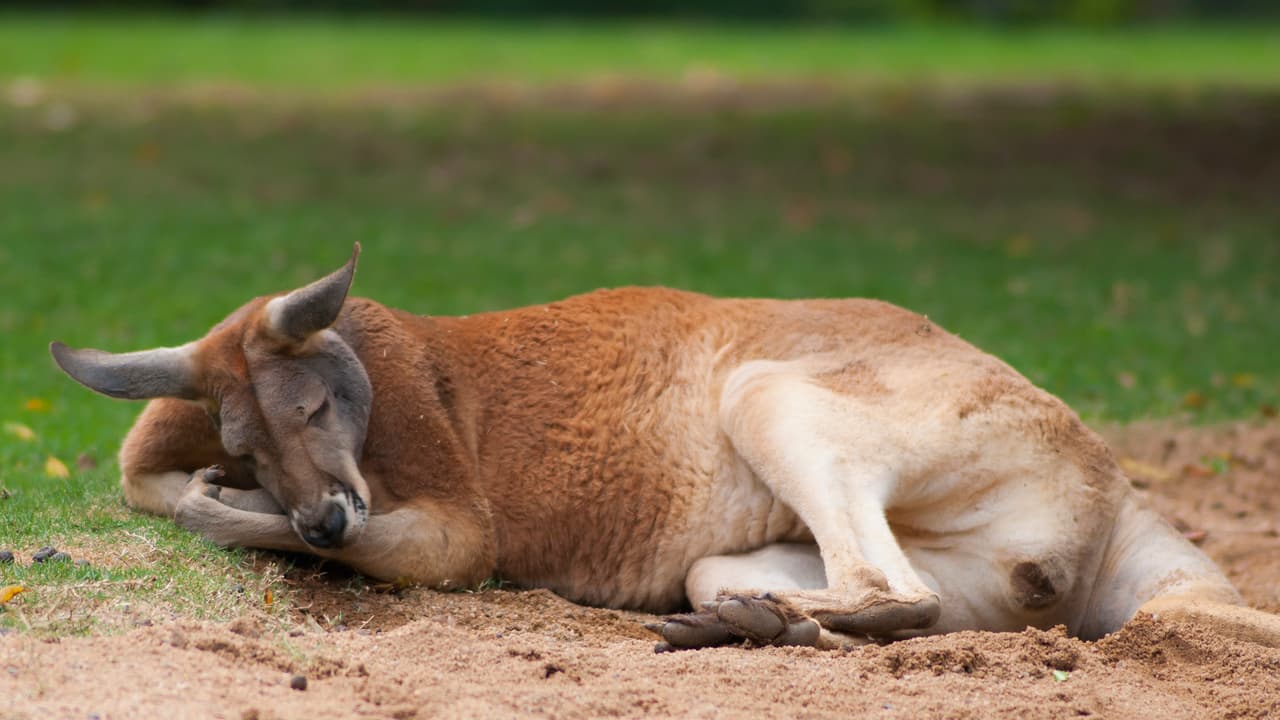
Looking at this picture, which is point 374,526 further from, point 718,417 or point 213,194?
point 213,194

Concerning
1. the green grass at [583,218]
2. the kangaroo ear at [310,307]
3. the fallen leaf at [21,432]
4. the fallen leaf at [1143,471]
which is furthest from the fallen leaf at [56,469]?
the fallen leaf at [1143,471]

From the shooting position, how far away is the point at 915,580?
4867 mm

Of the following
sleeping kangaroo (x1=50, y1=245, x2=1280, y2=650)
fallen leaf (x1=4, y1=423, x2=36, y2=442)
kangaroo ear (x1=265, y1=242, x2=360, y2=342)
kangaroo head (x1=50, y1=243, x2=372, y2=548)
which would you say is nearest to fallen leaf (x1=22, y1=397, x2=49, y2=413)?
fallen leaf (x1=4, y1=423, x2=36, y2=442)

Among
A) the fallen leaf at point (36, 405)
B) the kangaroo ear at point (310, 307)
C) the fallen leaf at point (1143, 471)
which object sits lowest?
the fallen leaf at point (36, 405)

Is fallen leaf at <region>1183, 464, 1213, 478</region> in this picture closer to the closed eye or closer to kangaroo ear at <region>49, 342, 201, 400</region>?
the closed eye

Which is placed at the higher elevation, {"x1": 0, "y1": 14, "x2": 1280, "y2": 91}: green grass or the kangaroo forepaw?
{"x1": 0, "y1": 14, "x2": 1280, "y2": 91}: green grass

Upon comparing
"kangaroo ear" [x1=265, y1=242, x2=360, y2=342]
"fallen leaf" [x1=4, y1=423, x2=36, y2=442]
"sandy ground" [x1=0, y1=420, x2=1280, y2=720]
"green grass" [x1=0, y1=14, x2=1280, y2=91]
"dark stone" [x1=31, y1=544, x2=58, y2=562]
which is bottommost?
"fallen leaf" [x1=4, y1=423, x2=36, y2=442]

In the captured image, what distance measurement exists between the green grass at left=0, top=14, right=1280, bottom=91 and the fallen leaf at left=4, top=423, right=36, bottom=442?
10613 millimetres

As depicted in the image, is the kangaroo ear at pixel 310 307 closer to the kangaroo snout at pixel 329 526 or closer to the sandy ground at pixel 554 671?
the kangaroo snout at pixel 329 526

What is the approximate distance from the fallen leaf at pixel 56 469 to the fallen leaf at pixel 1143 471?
4.77 m

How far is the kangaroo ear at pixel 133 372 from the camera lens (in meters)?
4.91

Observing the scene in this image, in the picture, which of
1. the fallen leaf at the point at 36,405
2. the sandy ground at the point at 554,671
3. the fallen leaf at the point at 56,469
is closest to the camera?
the sandy ground at the point at 554,671

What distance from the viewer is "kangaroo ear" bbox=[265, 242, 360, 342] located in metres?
4.93

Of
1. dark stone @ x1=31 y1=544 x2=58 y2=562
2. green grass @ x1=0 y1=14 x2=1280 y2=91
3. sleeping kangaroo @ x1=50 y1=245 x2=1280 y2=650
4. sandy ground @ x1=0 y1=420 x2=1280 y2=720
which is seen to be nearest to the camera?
sandy ground @ x1=0 y1=420 x2=1280 y2=720
